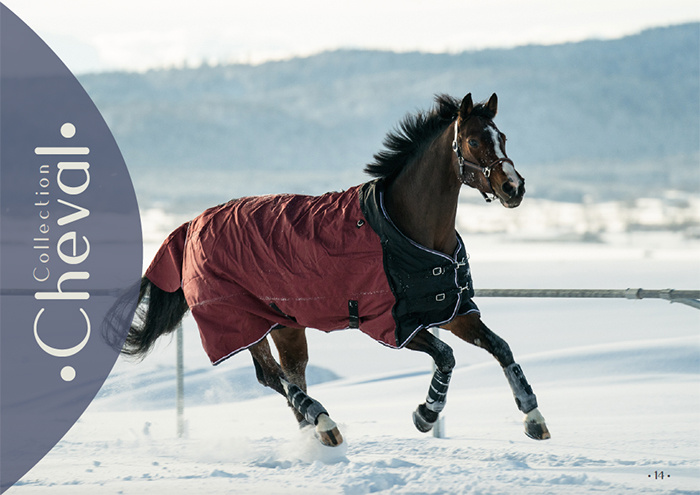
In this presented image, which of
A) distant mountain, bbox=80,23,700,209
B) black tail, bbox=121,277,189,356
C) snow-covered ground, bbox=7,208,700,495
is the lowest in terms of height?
snow-covered ground, bbox=7,208,700,495

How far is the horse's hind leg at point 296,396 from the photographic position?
12.2 ft

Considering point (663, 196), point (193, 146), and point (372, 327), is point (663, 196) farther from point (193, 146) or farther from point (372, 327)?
point (372, 327)

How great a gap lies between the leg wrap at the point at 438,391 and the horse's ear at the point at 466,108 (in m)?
1.16

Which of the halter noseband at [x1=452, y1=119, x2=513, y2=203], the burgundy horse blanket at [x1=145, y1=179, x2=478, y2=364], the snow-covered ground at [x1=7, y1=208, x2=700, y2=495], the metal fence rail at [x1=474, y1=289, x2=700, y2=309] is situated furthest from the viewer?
the metal fence rail at [x1=474, y1=289, x2=700, y2=309]

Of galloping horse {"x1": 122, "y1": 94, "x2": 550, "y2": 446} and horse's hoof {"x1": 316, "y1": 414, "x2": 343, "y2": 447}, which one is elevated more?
galloping horse {"x1": 122, "y1": 94, "x2": 550, "y2": 446}

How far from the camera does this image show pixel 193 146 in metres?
62.5

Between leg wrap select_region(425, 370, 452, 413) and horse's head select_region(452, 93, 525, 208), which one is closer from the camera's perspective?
horse's head select_region(452, 93, 525, 208)

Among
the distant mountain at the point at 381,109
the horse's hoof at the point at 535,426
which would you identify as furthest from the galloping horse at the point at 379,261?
the distant mountain at the point at 381,109

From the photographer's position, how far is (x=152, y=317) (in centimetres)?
472

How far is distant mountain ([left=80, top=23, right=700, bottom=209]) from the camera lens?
59.3 m

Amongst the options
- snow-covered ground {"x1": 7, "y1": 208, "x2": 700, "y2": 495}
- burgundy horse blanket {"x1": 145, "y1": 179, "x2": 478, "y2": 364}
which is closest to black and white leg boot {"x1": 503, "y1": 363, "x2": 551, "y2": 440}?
snow-covered ground {"x1": 7, "y1": 208, "x2": 700, "y2": 495}

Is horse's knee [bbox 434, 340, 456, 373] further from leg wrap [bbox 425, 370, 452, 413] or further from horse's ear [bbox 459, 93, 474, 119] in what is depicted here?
horse's ear [bbox 459, 93, 474, 119]

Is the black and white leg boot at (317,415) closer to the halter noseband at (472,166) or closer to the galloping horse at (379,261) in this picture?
the galloping horse at (379,261)

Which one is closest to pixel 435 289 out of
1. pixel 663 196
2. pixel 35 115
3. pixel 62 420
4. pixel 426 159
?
pixel 426 159
